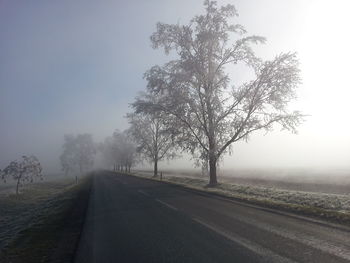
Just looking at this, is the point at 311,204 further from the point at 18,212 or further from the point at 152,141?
the point at 152,141

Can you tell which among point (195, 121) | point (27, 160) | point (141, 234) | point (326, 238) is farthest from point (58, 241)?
point (27, 160)

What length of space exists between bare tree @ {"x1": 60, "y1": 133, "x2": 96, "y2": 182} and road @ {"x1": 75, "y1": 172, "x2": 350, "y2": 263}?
108124 millimetres

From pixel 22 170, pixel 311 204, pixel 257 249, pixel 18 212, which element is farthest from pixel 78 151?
pixel 257 249

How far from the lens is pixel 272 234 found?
7.94 m

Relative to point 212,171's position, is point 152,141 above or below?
above

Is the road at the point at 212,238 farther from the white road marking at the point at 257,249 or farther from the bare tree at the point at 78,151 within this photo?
the bare tree at the point at 78,151

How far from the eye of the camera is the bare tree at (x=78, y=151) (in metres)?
114

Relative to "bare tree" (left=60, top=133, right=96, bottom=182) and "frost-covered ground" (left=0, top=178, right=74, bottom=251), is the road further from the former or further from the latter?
"bare tree" (left=60, top=133, right=96, bottom=182)

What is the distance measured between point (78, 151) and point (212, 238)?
115 metres

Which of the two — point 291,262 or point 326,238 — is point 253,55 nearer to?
point 326,238

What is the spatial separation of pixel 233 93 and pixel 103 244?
1925 centimetres

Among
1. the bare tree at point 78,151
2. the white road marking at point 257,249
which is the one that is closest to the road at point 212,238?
the white road marking at point 257,249

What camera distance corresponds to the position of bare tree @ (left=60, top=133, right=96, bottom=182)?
114500mm

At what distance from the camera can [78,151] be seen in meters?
116
